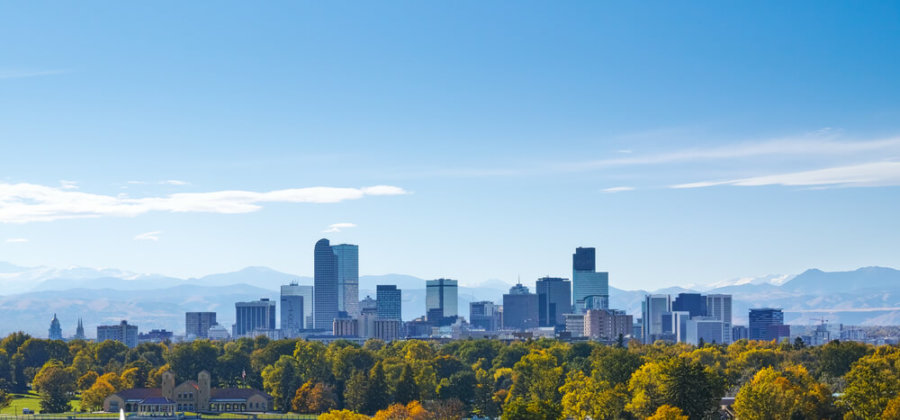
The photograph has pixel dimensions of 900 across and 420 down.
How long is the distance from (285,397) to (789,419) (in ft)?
220

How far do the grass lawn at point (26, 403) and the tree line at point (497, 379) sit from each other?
5.30ft

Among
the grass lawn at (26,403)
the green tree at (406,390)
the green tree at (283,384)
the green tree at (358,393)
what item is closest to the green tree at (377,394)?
the green tree at (358,393)

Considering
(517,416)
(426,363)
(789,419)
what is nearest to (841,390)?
(789,419)

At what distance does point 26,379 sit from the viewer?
172 meters

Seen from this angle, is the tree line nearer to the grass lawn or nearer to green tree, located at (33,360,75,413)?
green tree, located at (33,360,75,413)

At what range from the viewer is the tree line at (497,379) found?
100812 millimetres

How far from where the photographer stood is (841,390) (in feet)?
396

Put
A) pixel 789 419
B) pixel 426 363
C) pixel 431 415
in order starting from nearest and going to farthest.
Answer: pixel 789 419 < pixel 431 415 < pixel 426 363

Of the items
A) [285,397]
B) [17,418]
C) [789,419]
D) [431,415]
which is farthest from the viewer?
[285,397]

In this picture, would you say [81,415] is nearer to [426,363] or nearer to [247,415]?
[247,415]

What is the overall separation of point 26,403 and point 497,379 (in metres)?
60.1

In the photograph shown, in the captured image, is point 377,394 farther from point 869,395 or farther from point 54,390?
point 869,395

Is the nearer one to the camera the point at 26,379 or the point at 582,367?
the point at 582,367

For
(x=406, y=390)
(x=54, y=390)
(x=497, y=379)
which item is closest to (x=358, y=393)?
(x=406, y=390)
